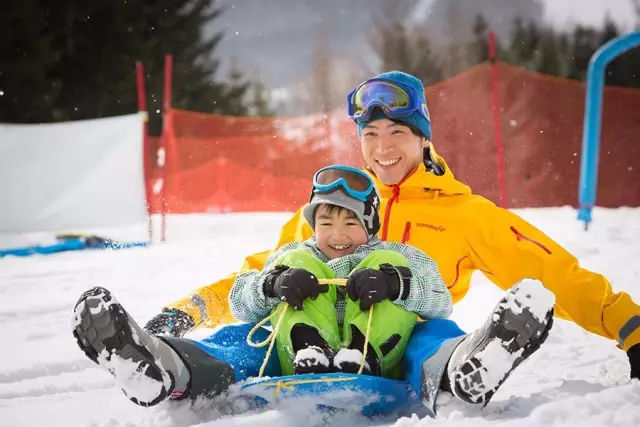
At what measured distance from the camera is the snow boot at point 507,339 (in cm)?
146

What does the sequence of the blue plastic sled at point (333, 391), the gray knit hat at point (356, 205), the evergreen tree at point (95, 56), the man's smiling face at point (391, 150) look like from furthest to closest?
the evergreen tree at point (95, 56) → the man's smiling face at point (391, 150) → the gray knit hat at point (356, 205) → the blue plastic sled at point (333, 391)

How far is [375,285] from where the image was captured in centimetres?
172

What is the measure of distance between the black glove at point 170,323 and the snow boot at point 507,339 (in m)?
1.06

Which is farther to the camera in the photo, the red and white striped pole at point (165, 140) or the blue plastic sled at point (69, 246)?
the red and white striped pole at point (165, 140)

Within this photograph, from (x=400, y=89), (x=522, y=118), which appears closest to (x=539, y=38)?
(x=522, y=118)

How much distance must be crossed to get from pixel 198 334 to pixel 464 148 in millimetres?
5126

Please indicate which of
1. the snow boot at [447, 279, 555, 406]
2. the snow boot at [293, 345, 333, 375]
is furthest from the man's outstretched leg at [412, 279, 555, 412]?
the snow boot at [293, 345, 333, 375]

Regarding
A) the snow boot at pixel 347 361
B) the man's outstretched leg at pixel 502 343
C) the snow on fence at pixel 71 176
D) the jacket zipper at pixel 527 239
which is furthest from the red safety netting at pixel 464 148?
the man's outstretched leg at pixel 502 343

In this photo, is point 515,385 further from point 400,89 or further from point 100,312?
point 100,312

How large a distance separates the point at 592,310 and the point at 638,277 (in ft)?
6.01

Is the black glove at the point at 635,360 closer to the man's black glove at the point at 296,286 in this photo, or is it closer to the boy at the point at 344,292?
the boy at the point at 344,292

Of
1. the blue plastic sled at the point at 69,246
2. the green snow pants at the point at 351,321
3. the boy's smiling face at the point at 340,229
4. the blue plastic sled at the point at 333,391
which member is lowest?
the blue plastic sled at the point at 69,246

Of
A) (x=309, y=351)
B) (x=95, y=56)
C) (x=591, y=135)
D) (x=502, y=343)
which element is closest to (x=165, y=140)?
(x=591, y=135)

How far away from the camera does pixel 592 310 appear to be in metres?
2.03
